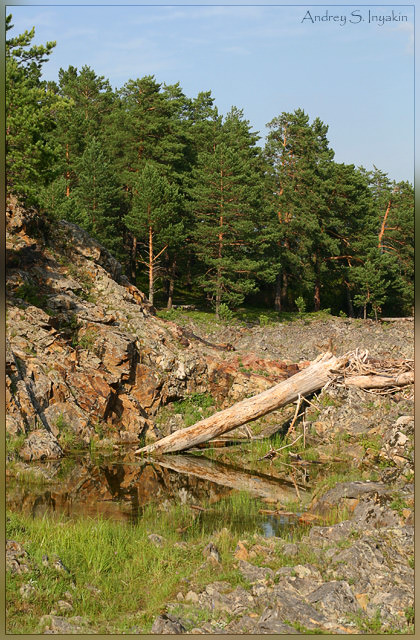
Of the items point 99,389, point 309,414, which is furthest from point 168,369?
point 309,414

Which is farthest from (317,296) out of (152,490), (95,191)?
(152,490)

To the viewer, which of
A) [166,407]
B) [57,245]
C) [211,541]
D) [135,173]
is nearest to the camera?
[211,541]

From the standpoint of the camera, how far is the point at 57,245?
24.7 metres

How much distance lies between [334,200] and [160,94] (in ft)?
57.5

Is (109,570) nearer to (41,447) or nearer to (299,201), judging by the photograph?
(41,447)

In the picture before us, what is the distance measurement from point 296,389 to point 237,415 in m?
1.87

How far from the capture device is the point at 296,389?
17.2 m

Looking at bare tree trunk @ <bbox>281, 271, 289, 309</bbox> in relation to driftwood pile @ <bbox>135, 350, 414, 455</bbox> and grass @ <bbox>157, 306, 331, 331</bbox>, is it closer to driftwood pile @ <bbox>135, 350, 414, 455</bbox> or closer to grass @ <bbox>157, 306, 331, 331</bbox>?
grass @ <bbox>157, 306, 331, 331</bbox>

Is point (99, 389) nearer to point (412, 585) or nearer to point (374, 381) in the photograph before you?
point (374, 381)

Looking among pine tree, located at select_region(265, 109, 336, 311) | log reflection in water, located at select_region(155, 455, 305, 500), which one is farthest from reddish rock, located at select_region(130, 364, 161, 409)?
pine tree, located at select_region(265, 109, 336, 311)

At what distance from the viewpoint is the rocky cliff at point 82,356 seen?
1700 centimetres

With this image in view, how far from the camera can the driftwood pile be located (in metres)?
16.8

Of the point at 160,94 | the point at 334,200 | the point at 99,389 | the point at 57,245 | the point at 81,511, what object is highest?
the point at 160,94

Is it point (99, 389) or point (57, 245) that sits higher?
point (57, 245)
